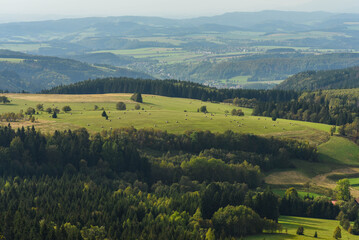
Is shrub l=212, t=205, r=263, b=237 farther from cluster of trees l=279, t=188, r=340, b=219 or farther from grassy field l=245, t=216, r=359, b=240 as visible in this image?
cluster of trees l=279, t=188, r=340, b=219

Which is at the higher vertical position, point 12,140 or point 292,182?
point 12,140

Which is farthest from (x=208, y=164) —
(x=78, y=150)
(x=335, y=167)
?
(x=335, y=167)

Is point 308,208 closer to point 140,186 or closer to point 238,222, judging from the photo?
point 238,222

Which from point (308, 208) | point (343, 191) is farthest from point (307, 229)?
point (343, 191)

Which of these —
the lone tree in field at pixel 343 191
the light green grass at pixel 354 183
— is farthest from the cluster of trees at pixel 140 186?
the light green grass at pixel 354 183

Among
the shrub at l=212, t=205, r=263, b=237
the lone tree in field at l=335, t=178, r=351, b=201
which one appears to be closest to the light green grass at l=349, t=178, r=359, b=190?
the lone tree in field at l=335, t=178, r=351, b=201

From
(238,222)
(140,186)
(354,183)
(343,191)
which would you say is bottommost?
(354,183)

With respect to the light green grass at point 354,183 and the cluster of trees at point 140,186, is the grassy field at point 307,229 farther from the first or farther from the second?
the light green grass at point 354,183

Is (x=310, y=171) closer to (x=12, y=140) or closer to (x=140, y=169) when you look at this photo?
(x=140, y=169)
